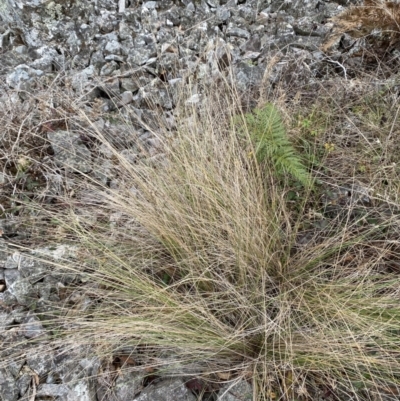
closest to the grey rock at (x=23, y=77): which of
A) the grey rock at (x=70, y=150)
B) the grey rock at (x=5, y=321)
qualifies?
the grey rock at (x=70, y=150)

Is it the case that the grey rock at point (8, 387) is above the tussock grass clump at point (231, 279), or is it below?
below

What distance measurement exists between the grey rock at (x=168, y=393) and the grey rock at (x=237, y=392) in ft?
0.28

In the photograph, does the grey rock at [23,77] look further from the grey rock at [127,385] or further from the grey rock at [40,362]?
the grey rock at [127,385]

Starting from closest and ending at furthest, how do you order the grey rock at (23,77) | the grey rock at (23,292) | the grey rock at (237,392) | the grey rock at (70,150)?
the grey rock at (237,392) < the grey rock at (23,292) < the grey rock at (70,150) < the grey rock at (23,77)

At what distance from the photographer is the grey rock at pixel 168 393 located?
1.08 m

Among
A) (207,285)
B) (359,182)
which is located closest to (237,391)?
(207,285)

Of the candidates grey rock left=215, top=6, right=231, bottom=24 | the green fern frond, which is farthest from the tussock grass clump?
grey rock left=215, top=6, right=231, bottom=24

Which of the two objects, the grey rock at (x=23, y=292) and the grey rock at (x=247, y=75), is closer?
the grey rock at (x=23, y=292)

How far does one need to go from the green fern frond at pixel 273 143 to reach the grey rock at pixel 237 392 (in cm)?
69

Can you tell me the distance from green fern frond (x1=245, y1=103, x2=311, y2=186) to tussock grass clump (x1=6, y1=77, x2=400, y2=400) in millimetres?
12

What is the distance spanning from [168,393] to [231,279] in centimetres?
40

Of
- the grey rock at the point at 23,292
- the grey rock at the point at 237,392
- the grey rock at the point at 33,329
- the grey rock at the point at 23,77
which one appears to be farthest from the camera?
the grey rock at the point at 23,77

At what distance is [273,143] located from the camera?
1.46 meters

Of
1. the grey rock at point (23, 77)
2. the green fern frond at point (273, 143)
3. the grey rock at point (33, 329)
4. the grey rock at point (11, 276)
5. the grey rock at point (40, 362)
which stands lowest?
the grey rock at point (40, 362)
